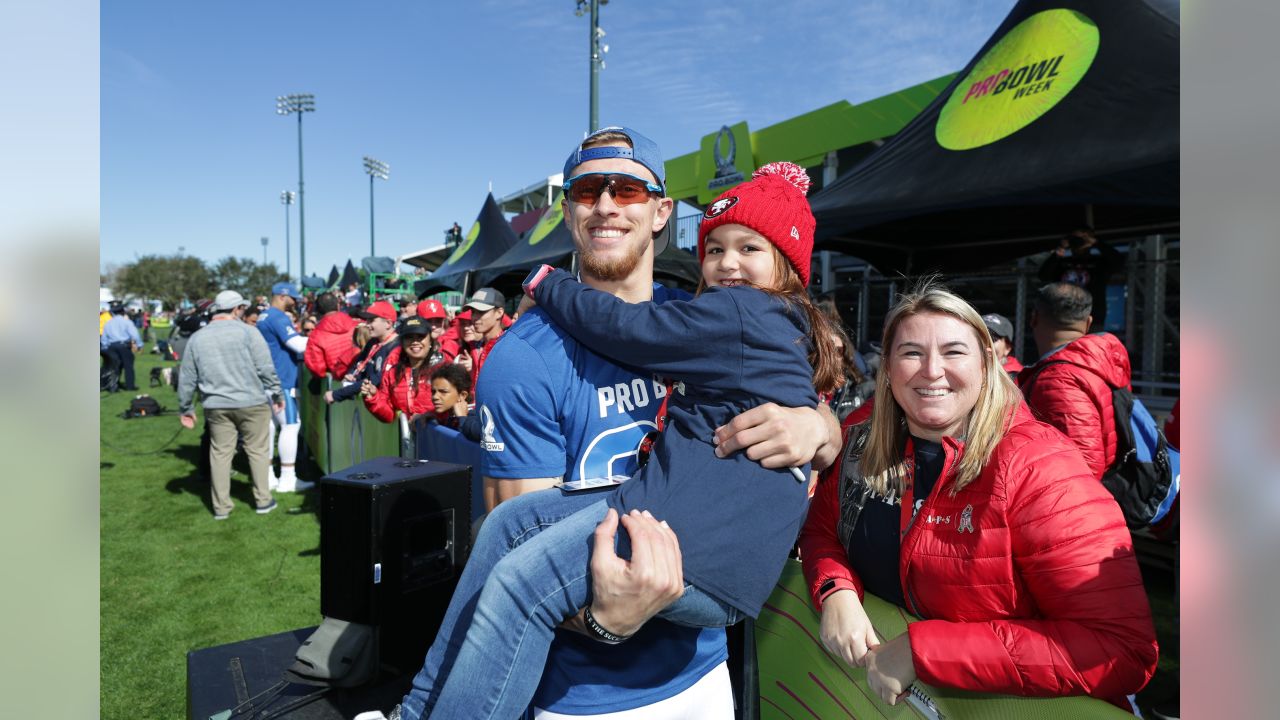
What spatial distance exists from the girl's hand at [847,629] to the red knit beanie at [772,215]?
0.85 metres

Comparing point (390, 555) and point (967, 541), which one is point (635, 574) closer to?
point (967, 541)

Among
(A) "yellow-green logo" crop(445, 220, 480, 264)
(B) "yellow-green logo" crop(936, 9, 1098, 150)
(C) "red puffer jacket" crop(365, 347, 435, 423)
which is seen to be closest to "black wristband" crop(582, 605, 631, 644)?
(C) "red puffer jacket" crop(365, 347, 435, 423)

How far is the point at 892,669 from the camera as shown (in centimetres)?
165

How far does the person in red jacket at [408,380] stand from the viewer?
5895 mm

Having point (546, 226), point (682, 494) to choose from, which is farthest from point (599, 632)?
point (546, 226)

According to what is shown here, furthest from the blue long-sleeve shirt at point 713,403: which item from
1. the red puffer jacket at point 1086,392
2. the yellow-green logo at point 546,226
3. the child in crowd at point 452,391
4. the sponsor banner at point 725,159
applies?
the sponsor banner at point 725,159

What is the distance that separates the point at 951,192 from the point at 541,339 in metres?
4.25

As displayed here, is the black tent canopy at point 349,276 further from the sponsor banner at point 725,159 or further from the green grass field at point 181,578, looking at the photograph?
the green grass field at point 181,578

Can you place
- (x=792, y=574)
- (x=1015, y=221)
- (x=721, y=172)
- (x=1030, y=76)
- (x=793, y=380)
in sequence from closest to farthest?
(x=793, y=380), (x=792, y=574), (x=1030, y=76), (x=1015, y=221), (x=721, y=172)

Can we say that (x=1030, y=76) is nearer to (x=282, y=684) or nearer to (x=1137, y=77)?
(x=1137, y=77)

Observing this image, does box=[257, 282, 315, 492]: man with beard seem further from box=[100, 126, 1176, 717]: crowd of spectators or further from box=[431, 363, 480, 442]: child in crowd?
box=[100, 126, 1176, 717]: crowd of spectators

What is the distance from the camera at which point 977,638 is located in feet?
5.09

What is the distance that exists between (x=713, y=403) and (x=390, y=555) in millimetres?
1981
